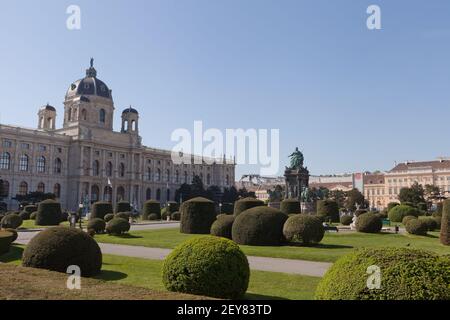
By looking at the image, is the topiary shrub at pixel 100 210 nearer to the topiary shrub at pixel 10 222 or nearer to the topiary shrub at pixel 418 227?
the topiary shrub at pixel 10 222

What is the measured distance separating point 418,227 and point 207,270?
21943 mm

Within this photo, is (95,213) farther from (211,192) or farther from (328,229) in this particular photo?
(211,192)

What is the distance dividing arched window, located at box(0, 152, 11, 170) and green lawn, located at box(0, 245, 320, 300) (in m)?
58.9

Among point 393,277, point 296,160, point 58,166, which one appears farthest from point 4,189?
point 393,277

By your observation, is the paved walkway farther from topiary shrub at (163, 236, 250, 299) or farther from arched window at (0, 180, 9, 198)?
arched window at (0, 180, 9, 198)

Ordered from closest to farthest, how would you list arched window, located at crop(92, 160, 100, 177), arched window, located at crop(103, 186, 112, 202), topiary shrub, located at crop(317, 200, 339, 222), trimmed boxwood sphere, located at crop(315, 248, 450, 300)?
trimmed boxwood sphere, located at crop(315, 248, 450, 300) < topiary shrub, located at crop(317, 200, 339, 222) < arched window, located at crop(92, 160, 100, 177) < arched window, located at crop(103, 186, 112, 202)

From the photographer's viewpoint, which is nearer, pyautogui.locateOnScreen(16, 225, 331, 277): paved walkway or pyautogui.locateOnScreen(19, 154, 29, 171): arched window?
pyautogui.locateOnScreen(16, 225, 331, 277): paved walkway

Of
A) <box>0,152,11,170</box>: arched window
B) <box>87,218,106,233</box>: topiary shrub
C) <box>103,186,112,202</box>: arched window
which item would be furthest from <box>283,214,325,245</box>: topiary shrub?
<box>103,186,112,202</box>: arched window

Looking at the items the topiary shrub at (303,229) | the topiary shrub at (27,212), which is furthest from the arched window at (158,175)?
the topiary shrub at (303,229)

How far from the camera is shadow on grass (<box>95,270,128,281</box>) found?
12.6m

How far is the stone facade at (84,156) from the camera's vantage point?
234 ft

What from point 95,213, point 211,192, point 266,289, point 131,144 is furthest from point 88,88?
point 266,289

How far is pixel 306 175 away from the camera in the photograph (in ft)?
172

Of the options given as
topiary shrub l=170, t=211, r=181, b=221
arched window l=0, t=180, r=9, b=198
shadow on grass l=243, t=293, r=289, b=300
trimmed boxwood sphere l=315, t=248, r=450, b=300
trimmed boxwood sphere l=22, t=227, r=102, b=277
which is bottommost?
topiary shrub l=170, t=211, r=181, b=221
